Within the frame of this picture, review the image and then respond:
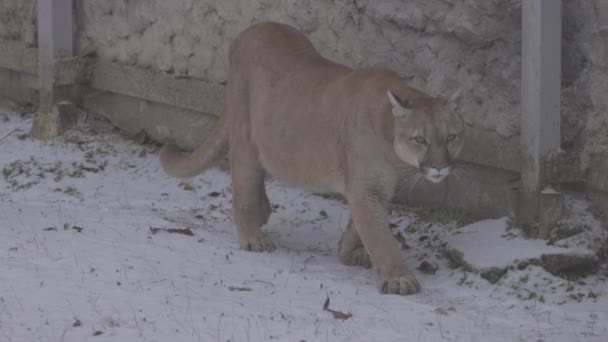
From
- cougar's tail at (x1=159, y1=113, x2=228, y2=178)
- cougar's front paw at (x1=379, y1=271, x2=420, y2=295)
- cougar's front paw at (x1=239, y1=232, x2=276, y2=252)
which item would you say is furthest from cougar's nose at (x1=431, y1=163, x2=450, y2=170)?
cougar's tail at (x1=159, y1=113, x2=228, y2=178)

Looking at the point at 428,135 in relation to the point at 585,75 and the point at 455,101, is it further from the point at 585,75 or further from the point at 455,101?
the point at 585,75

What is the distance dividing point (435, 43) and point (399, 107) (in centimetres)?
135

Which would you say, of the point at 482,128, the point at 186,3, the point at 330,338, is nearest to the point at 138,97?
the point at 186,3

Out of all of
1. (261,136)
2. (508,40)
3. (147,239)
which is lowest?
(147,239)

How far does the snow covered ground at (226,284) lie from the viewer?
4.97 metres

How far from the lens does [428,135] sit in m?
5.50

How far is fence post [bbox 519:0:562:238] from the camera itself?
584 cm

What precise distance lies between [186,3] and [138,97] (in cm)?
100

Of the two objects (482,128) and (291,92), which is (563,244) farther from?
(291,92)

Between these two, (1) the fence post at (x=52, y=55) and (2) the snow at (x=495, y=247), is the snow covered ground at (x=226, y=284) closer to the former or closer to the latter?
(2) the snow at (x=495, y=247)

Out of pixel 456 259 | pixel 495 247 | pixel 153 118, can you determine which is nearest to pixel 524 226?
pixel 495 247

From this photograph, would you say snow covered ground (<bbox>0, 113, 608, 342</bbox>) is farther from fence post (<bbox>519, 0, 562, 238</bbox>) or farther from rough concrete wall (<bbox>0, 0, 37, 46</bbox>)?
rough concrete wall (<bbox>0, 0, 37, 46</bbox>)

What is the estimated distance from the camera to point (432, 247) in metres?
6.41

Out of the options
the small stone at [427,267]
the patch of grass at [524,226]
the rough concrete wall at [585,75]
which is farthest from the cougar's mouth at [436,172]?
the rough concrete wall at [585,75]
